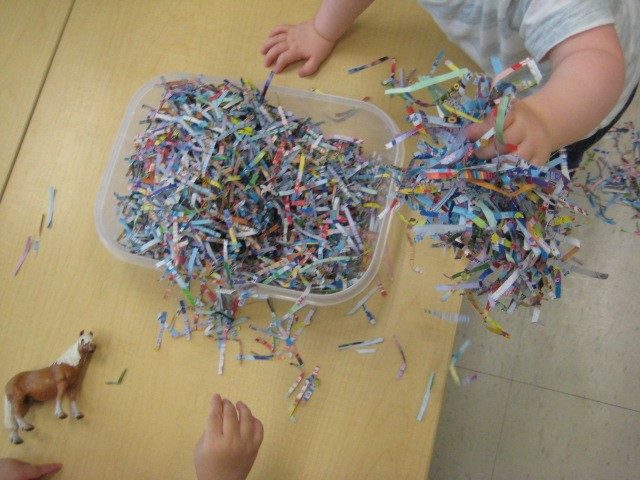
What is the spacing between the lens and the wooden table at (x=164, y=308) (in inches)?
28.8

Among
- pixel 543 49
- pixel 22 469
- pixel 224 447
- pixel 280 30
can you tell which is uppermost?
pixel 543 49

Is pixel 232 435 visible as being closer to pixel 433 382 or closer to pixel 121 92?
pixel 433 382

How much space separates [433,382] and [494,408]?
56 centimetres

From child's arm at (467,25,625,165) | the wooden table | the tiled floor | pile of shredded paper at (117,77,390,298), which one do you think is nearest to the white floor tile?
the tiled floor

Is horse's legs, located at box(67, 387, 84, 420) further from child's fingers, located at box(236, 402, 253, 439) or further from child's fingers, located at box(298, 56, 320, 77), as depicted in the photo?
child's fingers, located at box(298, 56, 320, 77)

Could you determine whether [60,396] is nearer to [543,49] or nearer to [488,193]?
[488,193]

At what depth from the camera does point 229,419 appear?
70cm

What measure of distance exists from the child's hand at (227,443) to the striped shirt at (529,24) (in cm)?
61

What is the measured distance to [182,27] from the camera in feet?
2.91

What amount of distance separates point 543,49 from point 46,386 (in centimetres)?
80

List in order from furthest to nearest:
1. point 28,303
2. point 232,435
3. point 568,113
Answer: point 28,303 < point 232,435 < point 568,113

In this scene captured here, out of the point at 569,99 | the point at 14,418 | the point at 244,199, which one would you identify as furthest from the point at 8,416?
the point at 569,99

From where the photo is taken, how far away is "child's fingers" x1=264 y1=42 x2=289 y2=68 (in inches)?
33.1

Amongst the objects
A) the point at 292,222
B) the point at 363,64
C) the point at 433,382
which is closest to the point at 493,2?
the point at 363,64
